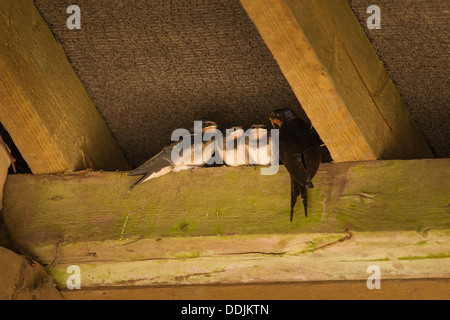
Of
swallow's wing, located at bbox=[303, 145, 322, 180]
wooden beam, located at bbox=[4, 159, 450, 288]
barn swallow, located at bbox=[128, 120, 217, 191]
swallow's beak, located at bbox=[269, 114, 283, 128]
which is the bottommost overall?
wooden beam, located at bbox=[4, 159, 450, 288]

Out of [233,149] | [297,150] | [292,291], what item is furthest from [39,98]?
[292,291]

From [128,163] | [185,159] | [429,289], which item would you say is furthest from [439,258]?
[128,163]

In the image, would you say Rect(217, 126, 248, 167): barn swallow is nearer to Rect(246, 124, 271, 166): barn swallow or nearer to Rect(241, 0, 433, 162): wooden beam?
Rect(246, 124, 271, 166): barn swallow

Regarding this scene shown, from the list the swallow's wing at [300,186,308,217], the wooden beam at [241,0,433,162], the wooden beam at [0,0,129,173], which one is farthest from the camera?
the wooden beam at [0,0,129,173]

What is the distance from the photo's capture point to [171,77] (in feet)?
4.65

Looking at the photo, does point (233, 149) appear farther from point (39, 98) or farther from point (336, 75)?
point (39, 98)

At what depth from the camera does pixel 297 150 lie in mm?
Result: 1210

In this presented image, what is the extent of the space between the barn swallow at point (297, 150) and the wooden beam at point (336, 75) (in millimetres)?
61

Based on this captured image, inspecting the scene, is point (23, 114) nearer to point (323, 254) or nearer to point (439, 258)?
point (323, 254)

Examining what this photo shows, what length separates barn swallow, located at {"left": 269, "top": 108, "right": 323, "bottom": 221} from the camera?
1169 millimetres

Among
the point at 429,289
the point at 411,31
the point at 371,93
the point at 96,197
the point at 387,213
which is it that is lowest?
the point at 429,289

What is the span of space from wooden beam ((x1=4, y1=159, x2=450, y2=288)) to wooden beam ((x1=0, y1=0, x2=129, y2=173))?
69 millimetres

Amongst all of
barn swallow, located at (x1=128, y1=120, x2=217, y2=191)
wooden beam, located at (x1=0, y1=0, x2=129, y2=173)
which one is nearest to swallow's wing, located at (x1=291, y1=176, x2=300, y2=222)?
barn swallow, located at (x1=128, y1=120, x2=217, y2=191)

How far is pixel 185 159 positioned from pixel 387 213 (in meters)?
0.50
